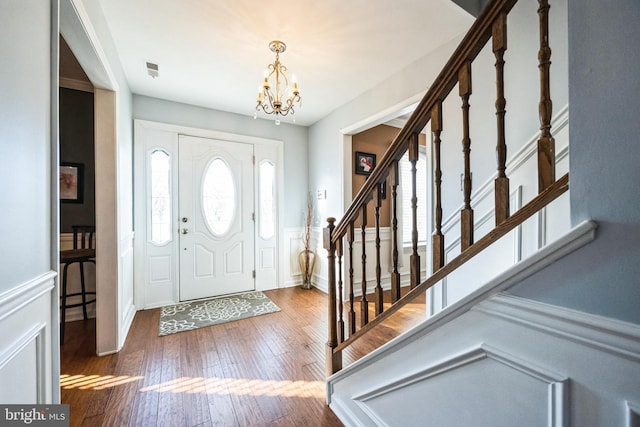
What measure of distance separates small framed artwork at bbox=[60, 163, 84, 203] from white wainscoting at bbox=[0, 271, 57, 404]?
92.6 inches

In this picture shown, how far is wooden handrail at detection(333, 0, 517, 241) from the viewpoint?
854 millimetres

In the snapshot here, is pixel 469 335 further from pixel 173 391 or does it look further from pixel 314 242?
pixel 314 242

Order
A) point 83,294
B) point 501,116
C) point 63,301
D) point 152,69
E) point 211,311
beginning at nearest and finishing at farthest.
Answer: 1. point 501,116
2. point 63,301
3. point 152,69
4. point 83,294
5. point 211,311

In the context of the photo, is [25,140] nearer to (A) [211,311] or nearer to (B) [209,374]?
(B) [209,374]

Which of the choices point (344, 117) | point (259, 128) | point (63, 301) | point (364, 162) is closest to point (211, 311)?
point (63, 301)

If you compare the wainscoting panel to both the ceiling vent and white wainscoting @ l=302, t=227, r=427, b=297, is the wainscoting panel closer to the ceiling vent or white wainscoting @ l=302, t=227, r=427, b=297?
white wainscoting @ l=302, t=227, r=427, b=297

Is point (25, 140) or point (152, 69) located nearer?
point (25, 140)

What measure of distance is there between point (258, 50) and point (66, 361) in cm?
301

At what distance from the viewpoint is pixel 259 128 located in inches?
155

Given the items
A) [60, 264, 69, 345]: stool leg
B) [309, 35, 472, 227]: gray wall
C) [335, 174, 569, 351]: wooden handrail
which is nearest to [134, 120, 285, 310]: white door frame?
[60, 264, 69, 345]: stool leg

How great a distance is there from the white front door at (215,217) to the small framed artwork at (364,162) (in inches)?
60.9

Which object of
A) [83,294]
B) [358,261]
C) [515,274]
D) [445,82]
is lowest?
[83,294]

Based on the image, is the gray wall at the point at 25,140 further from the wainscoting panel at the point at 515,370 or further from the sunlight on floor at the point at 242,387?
the wainscoting panel at the point at 515,370

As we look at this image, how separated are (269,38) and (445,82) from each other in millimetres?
1751
